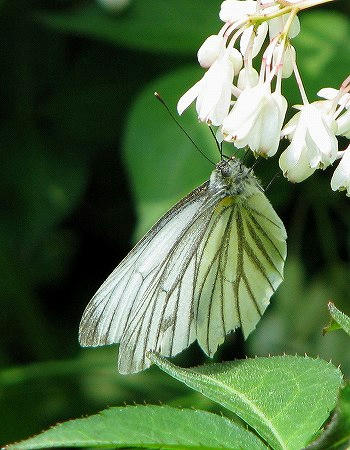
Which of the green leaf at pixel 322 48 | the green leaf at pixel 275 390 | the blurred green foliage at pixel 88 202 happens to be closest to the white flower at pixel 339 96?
the green leaf at pixel 275 390

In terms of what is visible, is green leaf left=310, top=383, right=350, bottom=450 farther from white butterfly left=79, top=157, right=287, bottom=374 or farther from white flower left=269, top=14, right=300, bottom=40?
white butterfly left=79, top=157, right=287, bottom=374

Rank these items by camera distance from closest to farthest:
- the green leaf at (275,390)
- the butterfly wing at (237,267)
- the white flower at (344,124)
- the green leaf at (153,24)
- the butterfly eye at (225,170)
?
the green leaf at (275,390) → the white flower at (344,124) → the butterfly eye at (225,170) → the butterfly wing at (237,267) → the green leaf at (153,24)

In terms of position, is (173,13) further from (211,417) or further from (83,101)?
(211,417)

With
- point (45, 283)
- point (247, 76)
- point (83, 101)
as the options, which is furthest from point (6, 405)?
point (247, 76)

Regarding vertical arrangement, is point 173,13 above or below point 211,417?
above

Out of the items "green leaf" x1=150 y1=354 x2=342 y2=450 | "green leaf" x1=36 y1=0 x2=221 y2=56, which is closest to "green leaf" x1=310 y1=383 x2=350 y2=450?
"green leaf" x1=150 y1=354 x2=342 y2=450

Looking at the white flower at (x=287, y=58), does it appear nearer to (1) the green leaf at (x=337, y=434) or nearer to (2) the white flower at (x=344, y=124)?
(2) the white flower at (x=344, y=124)

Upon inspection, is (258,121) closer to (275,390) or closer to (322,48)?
(275,390)
